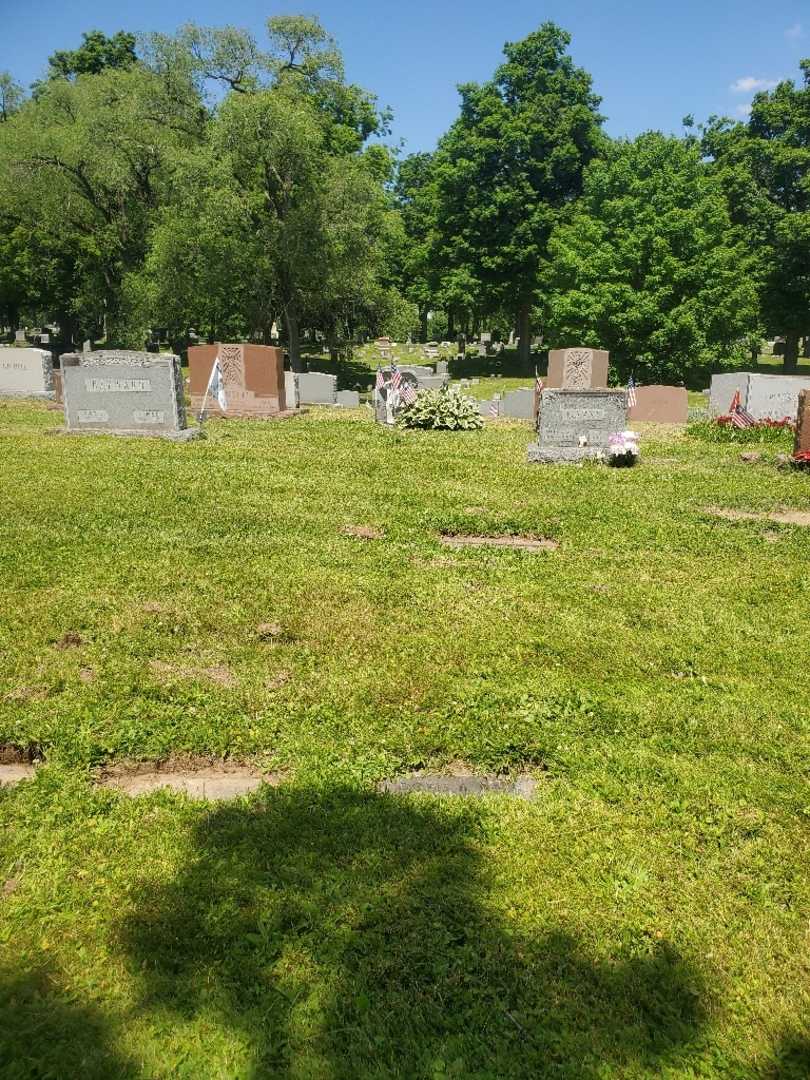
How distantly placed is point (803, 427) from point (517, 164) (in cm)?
2909

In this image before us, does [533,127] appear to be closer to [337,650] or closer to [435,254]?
[435,254]

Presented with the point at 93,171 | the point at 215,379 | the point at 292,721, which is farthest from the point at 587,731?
the point at 93,171

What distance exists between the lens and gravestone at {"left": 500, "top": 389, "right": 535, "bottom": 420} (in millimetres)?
21484

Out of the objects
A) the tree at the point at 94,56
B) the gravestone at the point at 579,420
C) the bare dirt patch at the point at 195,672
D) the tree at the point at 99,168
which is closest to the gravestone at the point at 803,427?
the gravestone at the point at 579,420

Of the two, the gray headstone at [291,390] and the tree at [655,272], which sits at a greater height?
the tree at [655,272]

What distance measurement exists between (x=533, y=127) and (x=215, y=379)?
83.4ft

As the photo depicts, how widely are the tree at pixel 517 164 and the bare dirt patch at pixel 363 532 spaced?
1161 inches

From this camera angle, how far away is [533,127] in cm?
3522

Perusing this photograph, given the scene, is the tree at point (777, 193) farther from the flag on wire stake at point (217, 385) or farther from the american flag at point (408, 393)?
the flag on wire stake at point (217, 385)

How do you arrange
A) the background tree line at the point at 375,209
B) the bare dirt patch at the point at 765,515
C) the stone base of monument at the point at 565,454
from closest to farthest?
the bare dirt patch at the point at 765,515 < the stone base of monument at the point at 565,454 < the background tree line at the point at 375,209

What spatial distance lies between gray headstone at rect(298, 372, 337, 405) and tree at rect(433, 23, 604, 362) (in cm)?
1417

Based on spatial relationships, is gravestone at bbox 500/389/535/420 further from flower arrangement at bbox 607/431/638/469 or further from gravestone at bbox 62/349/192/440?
gravestone at bbox 62/349/192/440

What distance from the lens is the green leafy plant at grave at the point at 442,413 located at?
1731cm

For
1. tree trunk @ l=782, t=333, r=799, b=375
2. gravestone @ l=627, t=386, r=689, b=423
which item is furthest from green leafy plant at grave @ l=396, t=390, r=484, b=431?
tree trunk @ l=782, t=333, r=799, b=375
